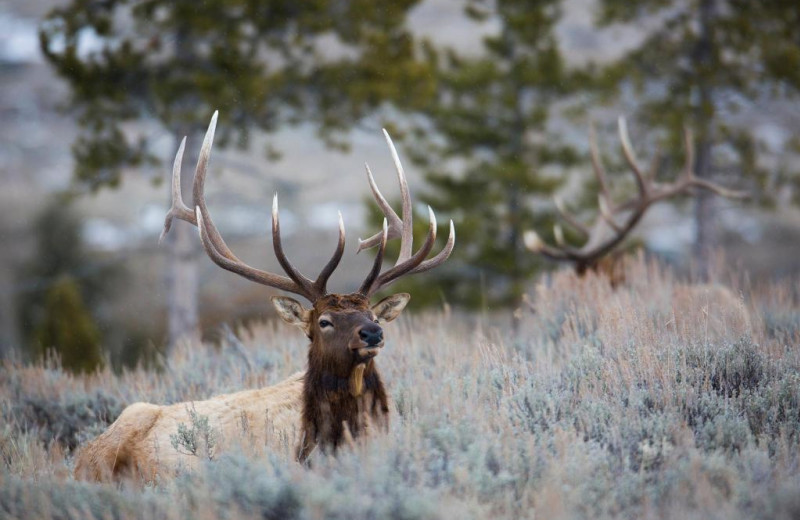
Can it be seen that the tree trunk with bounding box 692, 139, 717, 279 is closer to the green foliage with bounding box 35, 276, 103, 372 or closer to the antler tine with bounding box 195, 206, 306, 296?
the green foliage with bounding box 35, 276, 103, 372

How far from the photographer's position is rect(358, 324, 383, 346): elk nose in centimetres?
472

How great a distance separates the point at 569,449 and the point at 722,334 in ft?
7.04

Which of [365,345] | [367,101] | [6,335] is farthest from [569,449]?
[6,335]

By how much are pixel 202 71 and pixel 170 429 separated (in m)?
7.67

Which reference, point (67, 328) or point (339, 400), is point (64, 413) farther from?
point (67, 328)

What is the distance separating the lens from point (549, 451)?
4215 millimetres

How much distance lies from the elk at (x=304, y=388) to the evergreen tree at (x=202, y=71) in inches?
252

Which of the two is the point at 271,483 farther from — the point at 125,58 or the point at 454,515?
the point at 125,58

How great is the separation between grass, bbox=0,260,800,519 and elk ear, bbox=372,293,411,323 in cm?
52

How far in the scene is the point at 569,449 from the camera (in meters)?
4.17

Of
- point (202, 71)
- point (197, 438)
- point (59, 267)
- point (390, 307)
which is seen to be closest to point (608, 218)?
point (390, 307)

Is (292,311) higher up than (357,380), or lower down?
higher up

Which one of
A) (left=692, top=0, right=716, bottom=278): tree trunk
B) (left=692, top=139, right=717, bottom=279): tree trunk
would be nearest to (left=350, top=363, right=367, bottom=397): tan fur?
(left=692, top=0, right=716, bottom=278): tree trunk

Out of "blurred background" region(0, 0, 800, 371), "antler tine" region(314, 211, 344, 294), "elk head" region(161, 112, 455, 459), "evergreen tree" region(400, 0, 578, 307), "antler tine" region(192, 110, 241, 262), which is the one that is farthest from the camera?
"evergreen tree" region(400, 0, 578, 307)
